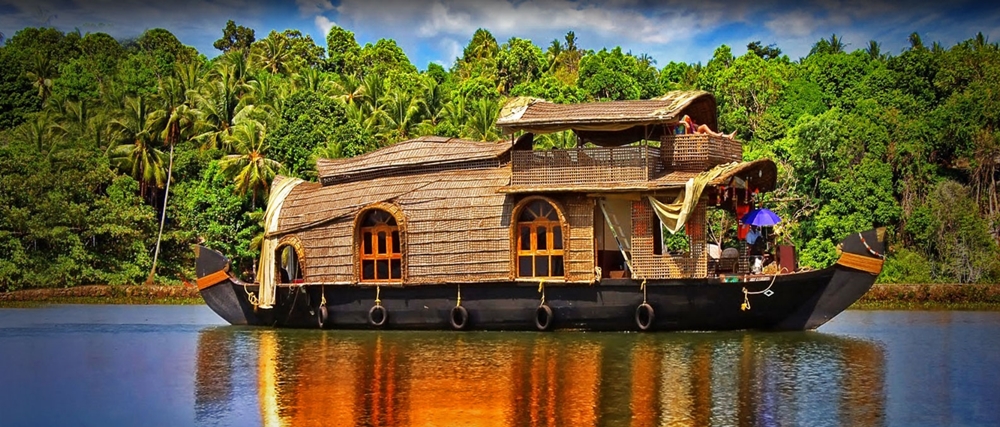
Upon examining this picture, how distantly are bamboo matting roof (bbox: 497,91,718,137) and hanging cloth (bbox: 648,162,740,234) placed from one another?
0.86m

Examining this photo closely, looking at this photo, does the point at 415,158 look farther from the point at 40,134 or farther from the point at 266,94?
the point at 40,134

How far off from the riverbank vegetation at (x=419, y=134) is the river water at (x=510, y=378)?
8.38 meters

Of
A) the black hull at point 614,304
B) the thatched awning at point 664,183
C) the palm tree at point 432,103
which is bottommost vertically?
the black hull at point 614,304

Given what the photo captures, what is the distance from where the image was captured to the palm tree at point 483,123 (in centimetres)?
3028

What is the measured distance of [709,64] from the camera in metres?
35.3

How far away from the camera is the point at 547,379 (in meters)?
12.5

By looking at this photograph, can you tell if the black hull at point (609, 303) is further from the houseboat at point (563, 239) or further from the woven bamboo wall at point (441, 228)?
the woven bamboo wall at point (441, 228)

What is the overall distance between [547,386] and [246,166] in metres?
18.6

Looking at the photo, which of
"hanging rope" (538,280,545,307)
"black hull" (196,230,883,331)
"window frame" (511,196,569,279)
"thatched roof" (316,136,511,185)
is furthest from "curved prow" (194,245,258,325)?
"hanging rope" (538,280,545,307)

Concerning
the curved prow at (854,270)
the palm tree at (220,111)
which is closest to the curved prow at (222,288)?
the curved prow at (854,270)

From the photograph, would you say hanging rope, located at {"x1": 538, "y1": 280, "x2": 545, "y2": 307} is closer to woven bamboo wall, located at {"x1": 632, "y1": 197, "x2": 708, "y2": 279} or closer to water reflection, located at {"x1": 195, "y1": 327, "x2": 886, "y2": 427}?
water reflection, located at {"x1": 195, "y1": 327, "x2": 886, "y2": 427}

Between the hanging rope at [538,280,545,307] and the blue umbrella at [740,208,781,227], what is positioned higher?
the blue umbrella at [740,208,781,227]

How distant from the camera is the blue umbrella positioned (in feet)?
53.8

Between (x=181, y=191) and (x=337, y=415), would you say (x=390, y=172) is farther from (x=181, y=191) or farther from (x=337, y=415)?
(x=181, y=191)
